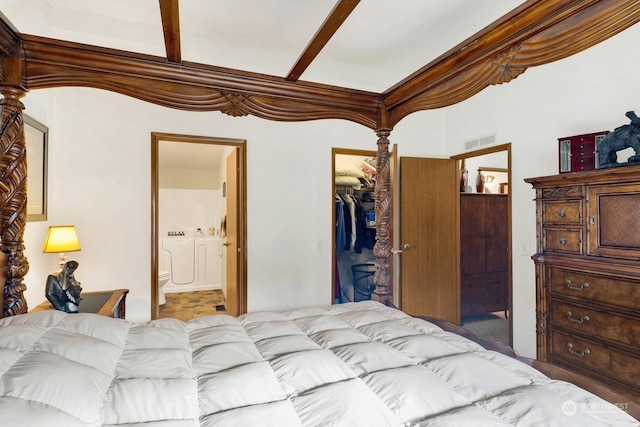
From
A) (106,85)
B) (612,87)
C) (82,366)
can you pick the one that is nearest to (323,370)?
(82,366)

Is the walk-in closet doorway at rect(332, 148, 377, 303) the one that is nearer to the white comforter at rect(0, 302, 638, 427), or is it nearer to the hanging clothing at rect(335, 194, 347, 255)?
the hanging clothing at rect(335, 194, 347, 255)

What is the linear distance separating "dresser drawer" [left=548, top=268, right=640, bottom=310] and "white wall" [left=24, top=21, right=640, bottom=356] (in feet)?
2.43

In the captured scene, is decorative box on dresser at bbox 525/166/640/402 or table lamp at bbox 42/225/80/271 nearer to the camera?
decorative box on dresser at bbox 525/166/640/402

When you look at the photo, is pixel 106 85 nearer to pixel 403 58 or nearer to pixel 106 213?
pixel 106 213

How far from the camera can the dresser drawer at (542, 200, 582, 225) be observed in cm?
219

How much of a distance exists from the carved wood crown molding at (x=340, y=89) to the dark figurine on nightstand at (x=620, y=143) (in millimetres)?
1021

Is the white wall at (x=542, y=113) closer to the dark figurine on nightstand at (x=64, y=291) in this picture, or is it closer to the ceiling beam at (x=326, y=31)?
the ceiling beam at (x=326, y=31)

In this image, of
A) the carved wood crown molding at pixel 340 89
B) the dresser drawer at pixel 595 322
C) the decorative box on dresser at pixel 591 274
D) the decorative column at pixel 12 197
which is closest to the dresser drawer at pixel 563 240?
the decorative box on dresser at pixel 591 274

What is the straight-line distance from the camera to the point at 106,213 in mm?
2938

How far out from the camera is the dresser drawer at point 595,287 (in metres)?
1.92

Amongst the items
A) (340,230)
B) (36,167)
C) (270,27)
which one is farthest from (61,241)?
(340,230)

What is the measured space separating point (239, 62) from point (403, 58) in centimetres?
151

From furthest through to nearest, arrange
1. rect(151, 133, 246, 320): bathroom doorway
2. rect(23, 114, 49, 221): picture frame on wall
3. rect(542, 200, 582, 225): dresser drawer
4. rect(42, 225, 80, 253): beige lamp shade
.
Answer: rect(151, 133, 246, 320): bathroom doorway → rect(42, 225, 80, 253): beige lamp shade → rect(23, 114, 49, 221): picture frame on wall → rect(542, 200, 582, 225): dresser drawer

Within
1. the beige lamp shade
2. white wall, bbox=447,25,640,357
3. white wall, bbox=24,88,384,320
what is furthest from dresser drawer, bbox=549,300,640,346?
the beige lamp shade
